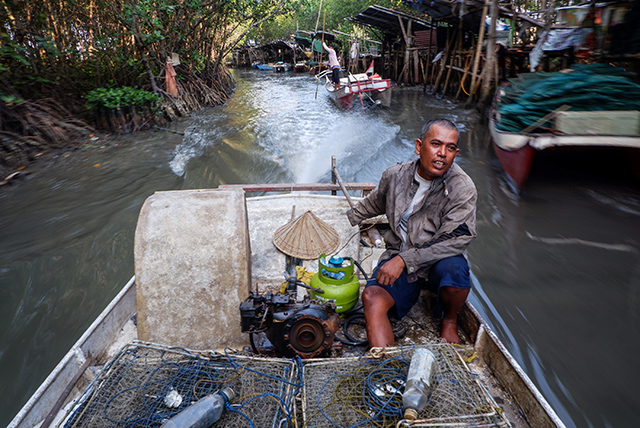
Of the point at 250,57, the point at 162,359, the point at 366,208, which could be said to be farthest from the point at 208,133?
the point at 250,57

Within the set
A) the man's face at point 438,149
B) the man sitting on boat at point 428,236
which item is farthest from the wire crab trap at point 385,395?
the man's face at point 438,149

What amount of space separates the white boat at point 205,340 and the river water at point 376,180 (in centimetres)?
124

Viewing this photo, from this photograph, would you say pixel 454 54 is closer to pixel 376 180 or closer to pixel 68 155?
pixel 376 180

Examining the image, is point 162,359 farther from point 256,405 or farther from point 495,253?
point 495,253

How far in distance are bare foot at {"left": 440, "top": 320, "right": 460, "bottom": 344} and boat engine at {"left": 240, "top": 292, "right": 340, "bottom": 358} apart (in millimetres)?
843

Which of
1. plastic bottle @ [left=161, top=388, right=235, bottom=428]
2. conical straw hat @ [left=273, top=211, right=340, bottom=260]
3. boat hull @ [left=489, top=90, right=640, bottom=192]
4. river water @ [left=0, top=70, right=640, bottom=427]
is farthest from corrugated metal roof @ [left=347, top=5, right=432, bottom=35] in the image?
plastic bottle @ [left=161, top=388, right=235, bottom=428]

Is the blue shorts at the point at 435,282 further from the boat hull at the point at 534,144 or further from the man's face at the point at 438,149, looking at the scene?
the boat hull at the point at 534,144

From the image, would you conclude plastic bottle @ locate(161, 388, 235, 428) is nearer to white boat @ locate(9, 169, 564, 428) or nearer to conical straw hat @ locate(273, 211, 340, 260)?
white boat @ locate(9, 169, 564, 428)

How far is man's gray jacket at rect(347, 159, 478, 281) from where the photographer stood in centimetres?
236

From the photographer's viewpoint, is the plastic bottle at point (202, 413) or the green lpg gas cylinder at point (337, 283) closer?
the plastic bottle at point (202, 413)

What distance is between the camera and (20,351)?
346 centimetres

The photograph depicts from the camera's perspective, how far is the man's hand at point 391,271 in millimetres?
2330

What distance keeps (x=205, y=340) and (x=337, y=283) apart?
3.01 feet

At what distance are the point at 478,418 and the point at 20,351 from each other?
3.97 metres
